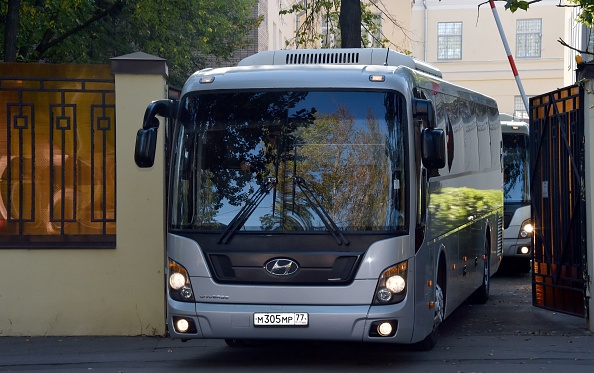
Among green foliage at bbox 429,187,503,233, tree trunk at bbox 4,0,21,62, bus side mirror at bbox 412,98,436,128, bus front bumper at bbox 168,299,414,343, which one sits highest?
tree trunk at bbox 4,0,21,62

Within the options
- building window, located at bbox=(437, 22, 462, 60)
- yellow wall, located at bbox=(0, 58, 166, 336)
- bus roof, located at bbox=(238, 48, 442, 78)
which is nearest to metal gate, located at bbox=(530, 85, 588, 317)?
bus roof, located at bbox=(238, 48, 442, 78)

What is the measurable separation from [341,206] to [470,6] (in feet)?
174

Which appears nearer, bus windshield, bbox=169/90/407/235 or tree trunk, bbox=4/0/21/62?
bus windshield, bbox=169/90/407/235

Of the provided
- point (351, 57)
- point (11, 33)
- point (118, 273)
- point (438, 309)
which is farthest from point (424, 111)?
point (11, 33)

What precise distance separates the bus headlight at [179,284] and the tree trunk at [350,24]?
31.3 feet

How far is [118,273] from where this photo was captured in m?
13.0

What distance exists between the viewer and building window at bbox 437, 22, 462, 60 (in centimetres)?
6206

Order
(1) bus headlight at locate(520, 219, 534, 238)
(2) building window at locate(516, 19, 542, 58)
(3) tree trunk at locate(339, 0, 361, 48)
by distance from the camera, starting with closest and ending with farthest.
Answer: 1. (3) tree trunk at locate(339, 0, 361, 48)
2. (1) bus headlight at locate(520, 219, 534, 238)
3. (2) building window at locate(516, 19, 542, 58)

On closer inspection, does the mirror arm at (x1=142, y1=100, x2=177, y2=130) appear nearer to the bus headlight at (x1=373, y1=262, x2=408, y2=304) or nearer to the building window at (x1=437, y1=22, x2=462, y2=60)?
the bus headlight at (x1=373, y1=262, x2=408, y2=304)

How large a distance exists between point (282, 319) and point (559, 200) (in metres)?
5.49

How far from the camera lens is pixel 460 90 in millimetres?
14438

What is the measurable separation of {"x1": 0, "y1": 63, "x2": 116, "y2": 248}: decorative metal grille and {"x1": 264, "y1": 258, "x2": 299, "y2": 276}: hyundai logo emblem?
3.42 m

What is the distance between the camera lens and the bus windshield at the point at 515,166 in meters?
21.6

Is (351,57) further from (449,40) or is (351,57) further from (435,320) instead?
(449,40)
